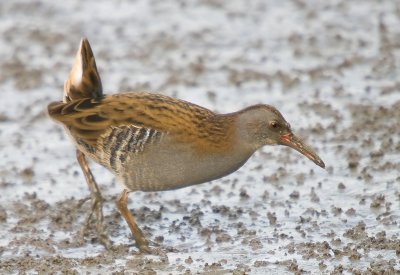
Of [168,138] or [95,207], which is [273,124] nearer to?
[168,138]

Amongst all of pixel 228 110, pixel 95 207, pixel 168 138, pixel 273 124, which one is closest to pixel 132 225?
pixel 95 207

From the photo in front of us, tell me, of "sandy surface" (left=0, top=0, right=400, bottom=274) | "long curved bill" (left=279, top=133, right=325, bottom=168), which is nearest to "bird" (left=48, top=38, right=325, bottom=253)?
"long curved bill" (left=279, top=133, right=325, bottom=168)

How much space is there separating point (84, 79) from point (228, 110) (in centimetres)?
262

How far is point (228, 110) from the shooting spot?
9781 millimetres

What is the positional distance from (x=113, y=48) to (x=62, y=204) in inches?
150

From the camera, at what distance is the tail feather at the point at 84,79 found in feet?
24.3

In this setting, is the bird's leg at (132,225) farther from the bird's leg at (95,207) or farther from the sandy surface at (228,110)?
the bird's leg at (95,207)

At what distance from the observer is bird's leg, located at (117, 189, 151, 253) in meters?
7.14

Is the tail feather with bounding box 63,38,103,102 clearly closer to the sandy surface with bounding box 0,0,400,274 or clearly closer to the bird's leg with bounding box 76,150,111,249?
the bird's leg with bounding box 76,150,111,249

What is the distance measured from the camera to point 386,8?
39.6ft

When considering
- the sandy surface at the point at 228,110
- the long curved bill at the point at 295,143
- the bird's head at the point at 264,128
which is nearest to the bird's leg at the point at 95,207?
the sandy surface at the point at 228,110

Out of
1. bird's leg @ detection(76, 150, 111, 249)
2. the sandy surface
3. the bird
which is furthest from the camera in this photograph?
bird's leg @ detection(76, 150, 111, 249)

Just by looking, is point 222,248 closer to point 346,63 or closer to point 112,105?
point 112,105

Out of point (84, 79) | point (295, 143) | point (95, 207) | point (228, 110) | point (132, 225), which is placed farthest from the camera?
point (228, 110)
